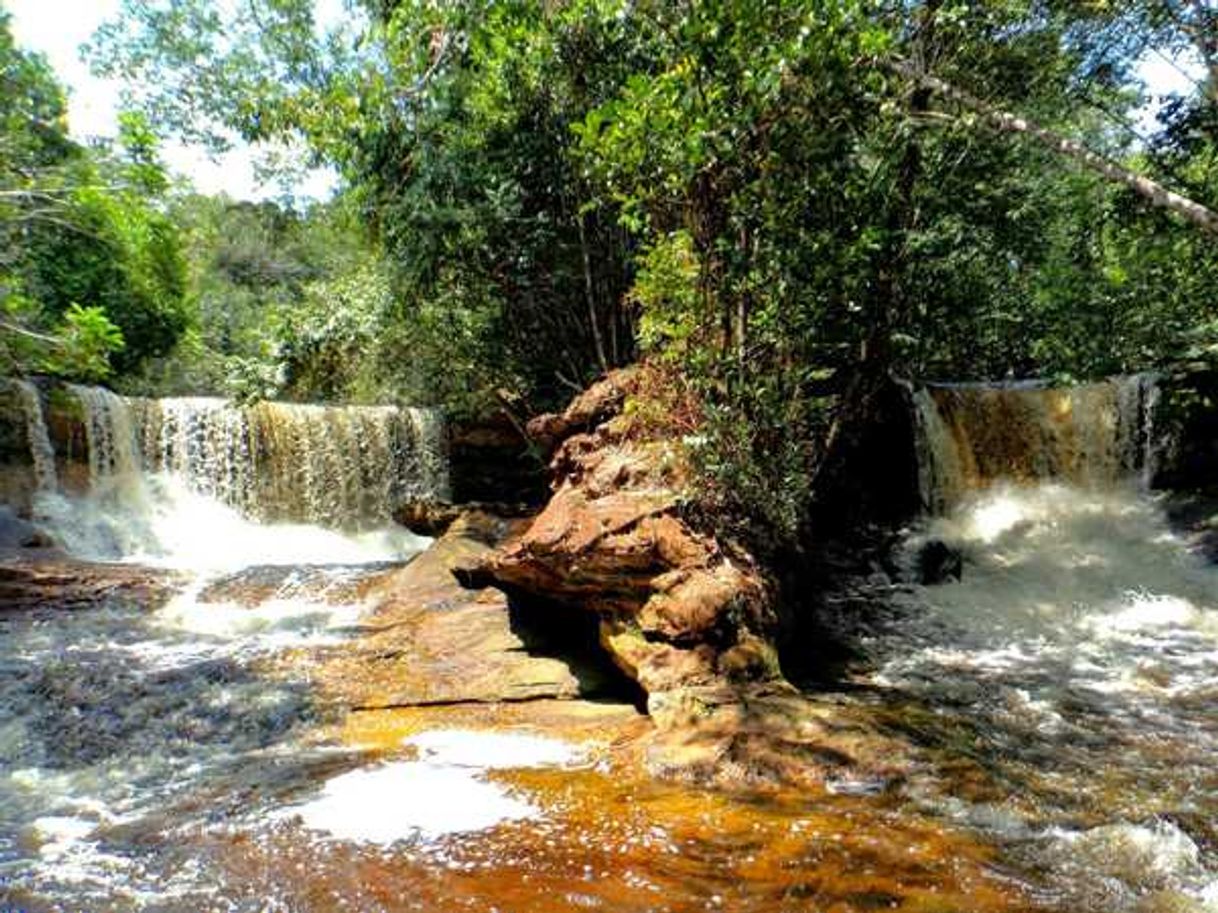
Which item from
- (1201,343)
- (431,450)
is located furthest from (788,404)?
(431,450)

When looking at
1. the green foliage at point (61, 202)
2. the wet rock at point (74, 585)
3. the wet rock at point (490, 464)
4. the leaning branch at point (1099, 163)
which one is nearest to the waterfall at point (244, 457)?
the wet rock at point (490, 464)

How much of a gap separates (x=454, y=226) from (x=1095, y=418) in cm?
1090

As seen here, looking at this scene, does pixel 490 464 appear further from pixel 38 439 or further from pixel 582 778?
pixel 582 778

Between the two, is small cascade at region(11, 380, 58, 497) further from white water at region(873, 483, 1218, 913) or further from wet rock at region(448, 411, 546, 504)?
white water at region(873, 483, 1218, 913)

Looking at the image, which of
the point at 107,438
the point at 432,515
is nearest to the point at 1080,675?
the point at 432,515

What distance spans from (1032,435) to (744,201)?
9.66m

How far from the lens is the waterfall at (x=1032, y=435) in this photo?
13203mm

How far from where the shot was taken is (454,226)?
1109 centimetres

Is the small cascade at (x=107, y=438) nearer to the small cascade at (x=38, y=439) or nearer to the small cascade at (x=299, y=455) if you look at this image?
the small cascade at (x=299, y=455)

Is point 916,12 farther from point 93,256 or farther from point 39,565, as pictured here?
point 93,256

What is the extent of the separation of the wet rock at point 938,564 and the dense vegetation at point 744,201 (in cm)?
252

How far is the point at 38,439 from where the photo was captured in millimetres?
12469

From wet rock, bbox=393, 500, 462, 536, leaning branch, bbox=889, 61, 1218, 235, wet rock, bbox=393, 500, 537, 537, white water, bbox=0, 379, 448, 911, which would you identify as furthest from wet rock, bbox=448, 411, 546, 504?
leaning branch, bbox=889, 61, 1218, 235

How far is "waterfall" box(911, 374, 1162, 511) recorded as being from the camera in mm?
13203
